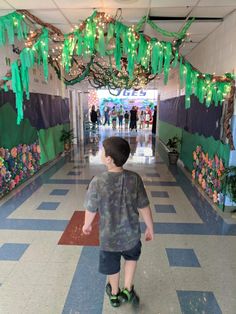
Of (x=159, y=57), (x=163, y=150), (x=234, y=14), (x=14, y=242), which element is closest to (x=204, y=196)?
(x=159, y=57)

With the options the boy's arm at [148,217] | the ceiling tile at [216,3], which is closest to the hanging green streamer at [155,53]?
the ceiling tile at [216,3]

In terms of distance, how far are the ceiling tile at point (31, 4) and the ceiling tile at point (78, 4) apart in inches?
4.6

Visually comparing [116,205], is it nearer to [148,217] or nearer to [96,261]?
[148,217]

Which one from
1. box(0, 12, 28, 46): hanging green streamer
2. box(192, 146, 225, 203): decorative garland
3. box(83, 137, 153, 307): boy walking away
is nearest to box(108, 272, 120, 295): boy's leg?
box(83, 137, 153, 307): boy walking away

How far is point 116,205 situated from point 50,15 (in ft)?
11.4

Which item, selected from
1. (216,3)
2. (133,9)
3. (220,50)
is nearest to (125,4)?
(133,9)

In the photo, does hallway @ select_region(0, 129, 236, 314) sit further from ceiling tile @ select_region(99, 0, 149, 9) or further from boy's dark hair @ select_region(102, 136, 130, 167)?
ceiling tile @ select_region(99, 0, 149, 9)

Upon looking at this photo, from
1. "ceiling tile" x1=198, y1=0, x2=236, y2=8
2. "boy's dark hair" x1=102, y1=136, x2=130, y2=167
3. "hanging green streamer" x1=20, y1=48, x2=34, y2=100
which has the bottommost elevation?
"boy's dark hair" x1=102, y1=136, x2=130, y2=167

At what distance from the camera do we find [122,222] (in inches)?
69.7

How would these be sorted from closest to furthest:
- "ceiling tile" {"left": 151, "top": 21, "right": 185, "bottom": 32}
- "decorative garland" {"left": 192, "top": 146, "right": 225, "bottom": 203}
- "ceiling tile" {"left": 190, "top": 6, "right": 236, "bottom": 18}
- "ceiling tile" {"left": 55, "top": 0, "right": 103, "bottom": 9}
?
"ceiling tile" {"left": 55, "top": 0, "right": 103, "bottom": 9} < "ceiling tile" {"left": 190, "top": 6, "right": 236, "bottom": 18} < "decorative garland" {"left": 192, "top": 146, "right": 225, "bottom": 203} < "ceiling tile" {"left": 151, "top": 21, "right": 185, "bottom": 32}

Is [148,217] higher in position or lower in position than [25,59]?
lower

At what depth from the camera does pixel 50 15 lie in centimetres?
398

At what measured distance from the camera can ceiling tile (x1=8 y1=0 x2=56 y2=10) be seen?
3.36 m

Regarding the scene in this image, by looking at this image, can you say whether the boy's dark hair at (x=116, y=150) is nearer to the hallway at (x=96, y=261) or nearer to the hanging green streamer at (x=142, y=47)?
the hallway at (x=96, y=261)
